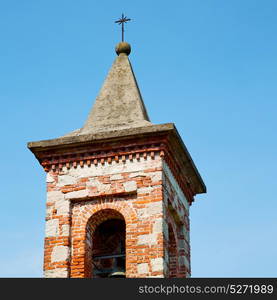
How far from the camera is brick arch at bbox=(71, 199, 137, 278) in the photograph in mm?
16484

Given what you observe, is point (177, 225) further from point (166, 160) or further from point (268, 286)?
point (268, 286)

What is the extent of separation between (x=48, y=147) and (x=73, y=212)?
1.24 meters

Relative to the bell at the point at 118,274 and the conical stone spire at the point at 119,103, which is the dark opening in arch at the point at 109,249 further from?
the conical stone spire at the point at 119,103

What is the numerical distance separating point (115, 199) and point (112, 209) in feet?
0.59

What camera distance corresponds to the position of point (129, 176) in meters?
16.9

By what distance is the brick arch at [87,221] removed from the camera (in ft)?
54.1

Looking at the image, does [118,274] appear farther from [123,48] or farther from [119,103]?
[123,48]

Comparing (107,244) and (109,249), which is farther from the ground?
(107,244)

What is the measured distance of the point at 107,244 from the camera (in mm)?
17453

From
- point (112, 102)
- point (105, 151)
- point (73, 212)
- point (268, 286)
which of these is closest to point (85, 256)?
point (73, 212)

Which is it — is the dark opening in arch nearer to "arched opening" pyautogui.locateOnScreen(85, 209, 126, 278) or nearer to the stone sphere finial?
"arched opening" pyautogui.locateOnScreen(85, 209, 126, 278)

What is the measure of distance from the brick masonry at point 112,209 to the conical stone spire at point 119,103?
0.74 m

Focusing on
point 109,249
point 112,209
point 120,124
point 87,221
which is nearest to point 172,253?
point 109,249

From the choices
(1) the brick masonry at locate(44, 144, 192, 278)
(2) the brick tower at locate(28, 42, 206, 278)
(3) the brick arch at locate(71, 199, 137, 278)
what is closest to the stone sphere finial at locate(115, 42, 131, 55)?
(2) the brick tower at locate(28, 42, 206, 278)
